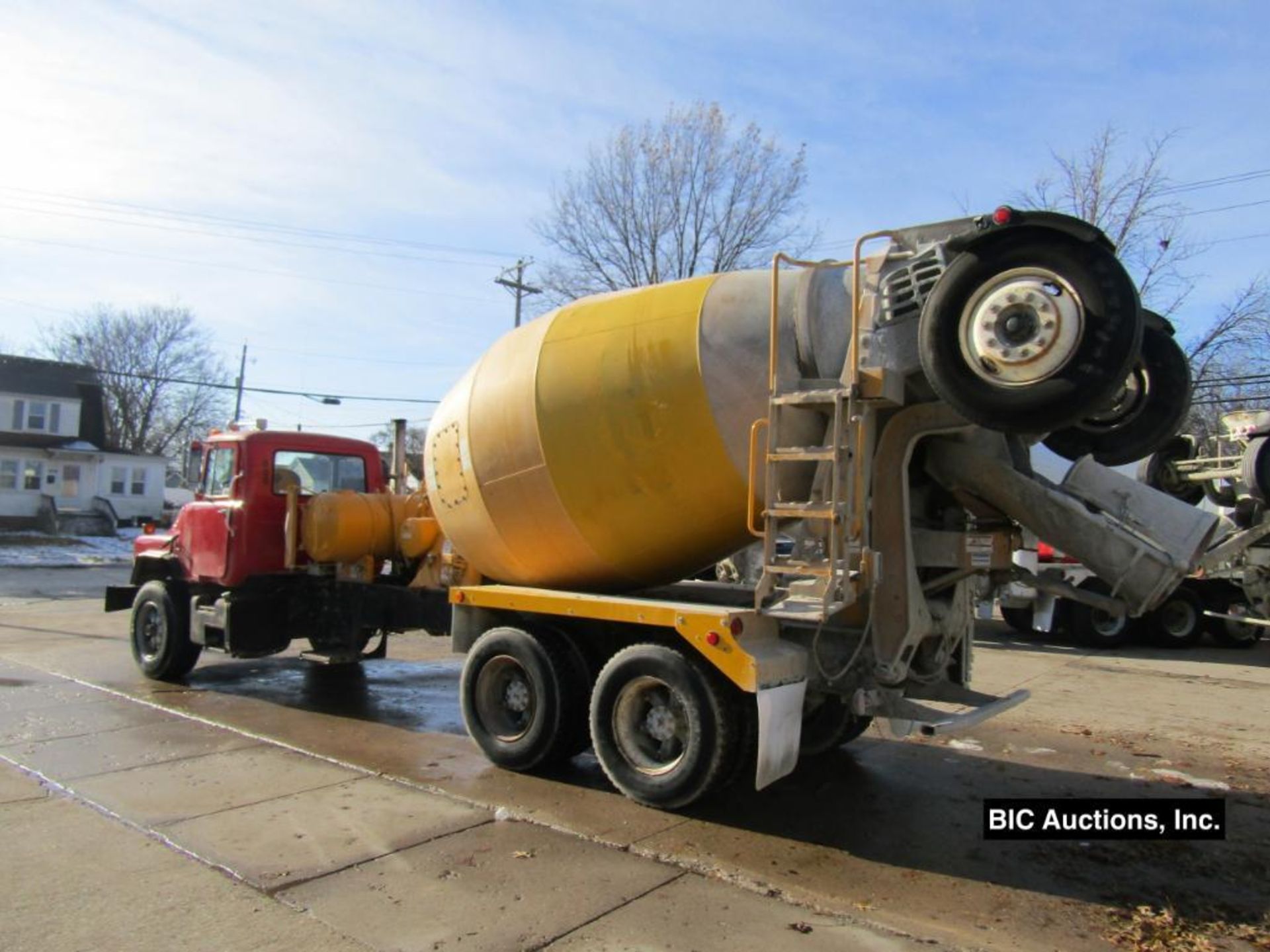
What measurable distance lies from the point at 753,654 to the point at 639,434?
1611mm

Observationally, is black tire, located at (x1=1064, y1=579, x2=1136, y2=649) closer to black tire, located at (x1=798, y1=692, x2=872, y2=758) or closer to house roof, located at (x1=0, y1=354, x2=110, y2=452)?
black tire, located at (x1=798, y1=692, x2=872, y2=758)

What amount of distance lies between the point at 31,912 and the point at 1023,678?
10447mm

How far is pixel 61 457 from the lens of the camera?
133 ft

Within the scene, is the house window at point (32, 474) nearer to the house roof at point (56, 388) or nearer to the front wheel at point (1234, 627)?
the house roof at point (56, 388)

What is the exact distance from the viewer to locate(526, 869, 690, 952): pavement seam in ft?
13.1

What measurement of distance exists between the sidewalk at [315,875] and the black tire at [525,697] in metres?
0.76

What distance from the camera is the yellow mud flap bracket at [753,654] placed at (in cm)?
516

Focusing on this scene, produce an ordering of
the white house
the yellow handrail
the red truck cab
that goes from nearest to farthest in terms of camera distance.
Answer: the yellow handrail < the red truck cab < the white house

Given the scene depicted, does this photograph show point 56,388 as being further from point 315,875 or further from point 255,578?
point 315,875

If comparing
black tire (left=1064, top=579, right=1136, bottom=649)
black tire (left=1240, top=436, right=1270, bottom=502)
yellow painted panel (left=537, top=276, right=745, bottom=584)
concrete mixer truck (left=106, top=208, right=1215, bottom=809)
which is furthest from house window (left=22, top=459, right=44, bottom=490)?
black tire (left=1240, top=436, right=1270, bottom=502)

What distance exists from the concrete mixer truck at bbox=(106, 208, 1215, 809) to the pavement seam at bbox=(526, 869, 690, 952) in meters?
0.76

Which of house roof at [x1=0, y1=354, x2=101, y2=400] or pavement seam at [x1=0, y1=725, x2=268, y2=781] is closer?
pavement seam at [x1=0, y1=725, x2=268, y2=781]

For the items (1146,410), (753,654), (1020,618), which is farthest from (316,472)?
(1020,618)

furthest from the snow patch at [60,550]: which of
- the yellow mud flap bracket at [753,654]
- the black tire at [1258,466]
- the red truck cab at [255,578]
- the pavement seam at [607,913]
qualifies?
the black tire at [1258,466]
